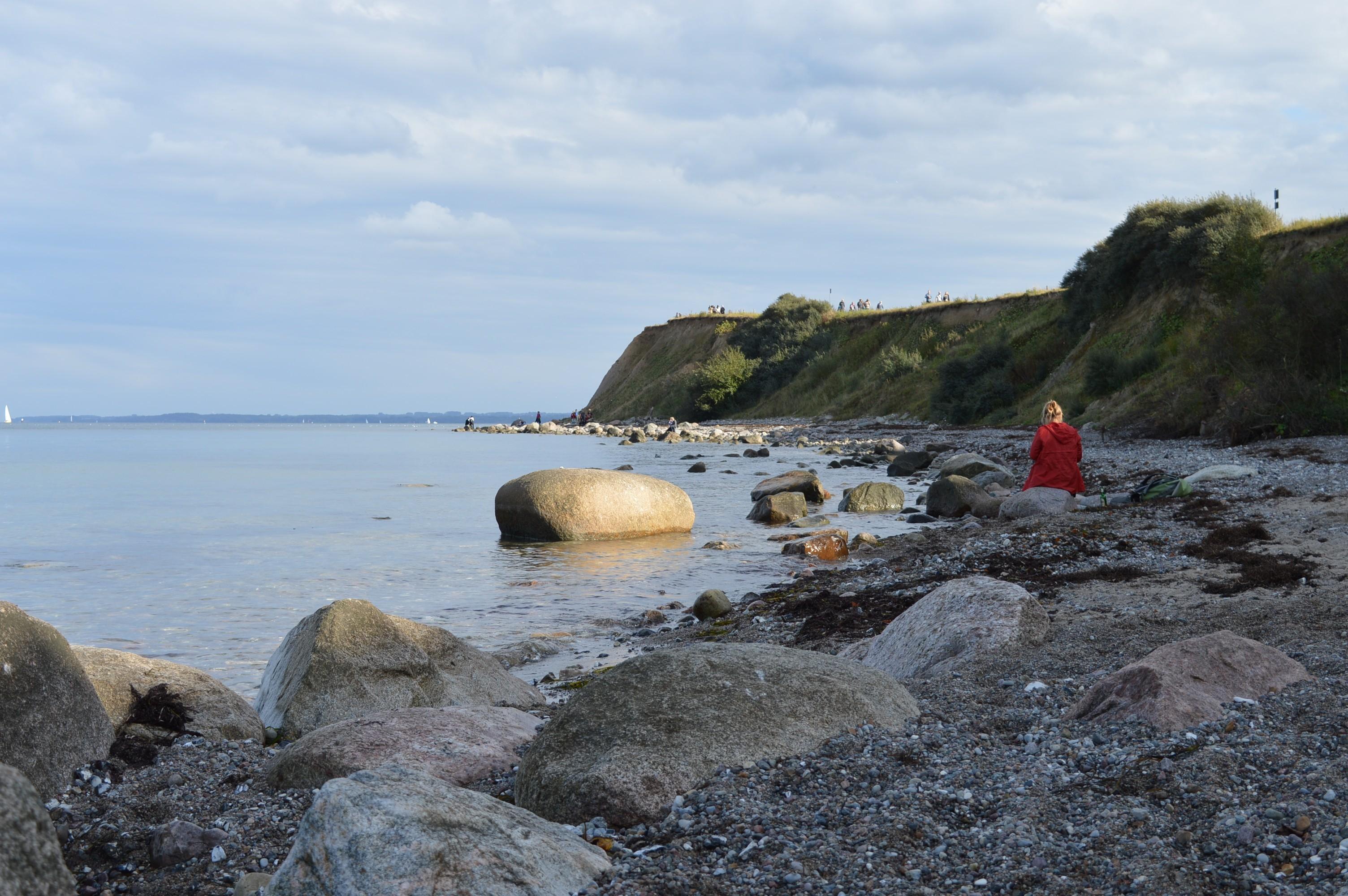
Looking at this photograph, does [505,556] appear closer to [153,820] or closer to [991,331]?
[153,820]

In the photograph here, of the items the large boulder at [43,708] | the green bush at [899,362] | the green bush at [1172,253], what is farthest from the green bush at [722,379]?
the large boulder at [43,708]

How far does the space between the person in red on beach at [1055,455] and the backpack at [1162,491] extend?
832 millimetres

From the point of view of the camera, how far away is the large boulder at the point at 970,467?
68.0 ft

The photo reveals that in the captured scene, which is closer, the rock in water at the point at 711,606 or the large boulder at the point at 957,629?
the large boulder at the point at 957,629

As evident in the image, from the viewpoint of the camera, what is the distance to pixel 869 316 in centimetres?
6969

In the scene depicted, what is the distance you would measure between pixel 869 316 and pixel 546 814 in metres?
68.0

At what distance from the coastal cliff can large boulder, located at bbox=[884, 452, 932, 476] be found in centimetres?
604

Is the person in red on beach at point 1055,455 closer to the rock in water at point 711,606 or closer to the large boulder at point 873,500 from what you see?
the large boulder at point 873,500

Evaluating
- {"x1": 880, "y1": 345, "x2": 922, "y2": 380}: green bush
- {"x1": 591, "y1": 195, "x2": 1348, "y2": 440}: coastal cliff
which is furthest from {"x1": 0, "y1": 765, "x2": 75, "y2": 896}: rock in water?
{"x1": 880, "y1": 345, "x2": 922, "y2": 380}: green bush

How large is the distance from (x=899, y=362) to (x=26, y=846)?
5681 centimetres

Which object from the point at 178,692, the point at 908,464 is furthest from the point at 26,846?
the point at 908,464

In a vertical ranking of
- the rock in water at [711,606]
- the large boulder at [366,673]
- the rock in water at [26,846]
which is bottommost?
the rock in water at [711,606]

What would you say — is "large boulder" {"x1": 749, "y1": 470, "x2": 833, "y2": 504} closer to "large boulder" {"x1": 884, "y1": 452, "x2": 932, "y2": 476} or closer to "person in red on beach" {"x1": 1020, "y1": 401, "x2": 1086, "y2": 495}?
"person in red on beach" {"x1": 1020, "y1": 401, "x2": 1086, "y2": 495}

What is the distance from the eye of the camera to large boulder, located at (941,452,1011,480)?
20734 millimetres
